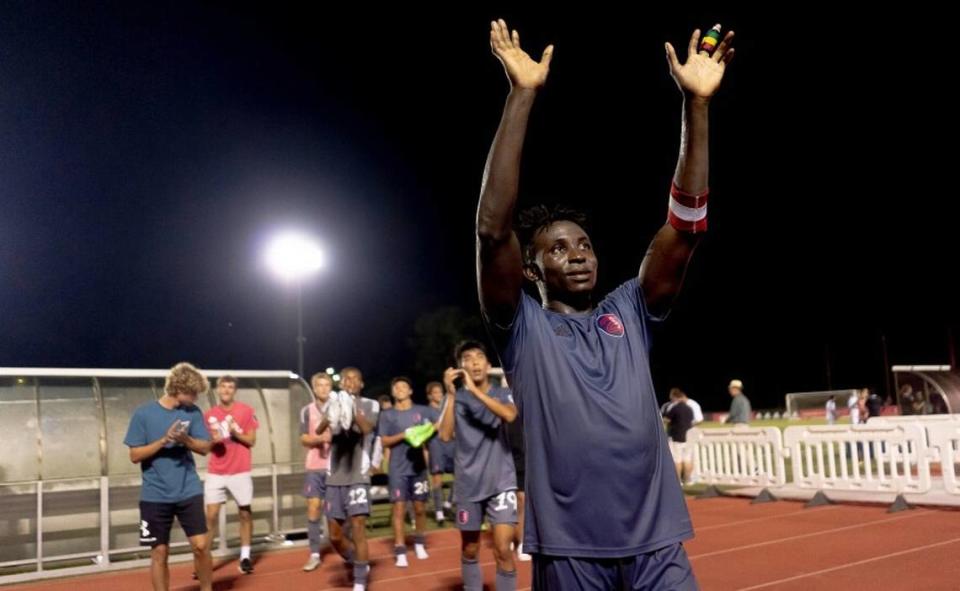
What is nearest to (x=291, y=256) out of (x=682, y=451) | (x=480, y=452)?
(x=682, y=451)

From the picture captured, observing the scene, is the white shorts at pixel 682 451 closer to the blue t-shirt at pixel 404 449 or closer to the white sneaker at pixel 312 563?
the blue t-shirt at pixel 404 449

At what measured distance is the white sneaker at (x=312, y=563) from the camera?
34.4 feet

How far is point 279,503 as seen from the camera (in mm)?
13180

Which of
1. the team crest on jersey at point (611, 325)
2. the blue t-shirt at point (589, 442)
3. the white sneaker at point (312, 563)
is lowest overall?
the white sneaker at point (312, 563)

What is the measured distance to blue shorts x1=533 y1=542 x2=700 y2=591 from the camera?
265cm

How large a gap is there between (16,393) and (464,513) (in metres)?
7.49

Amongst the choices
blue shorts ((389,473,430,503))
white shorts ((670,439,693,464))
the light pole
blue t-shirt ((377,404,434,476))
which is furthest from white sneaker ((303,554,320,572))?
the light pole

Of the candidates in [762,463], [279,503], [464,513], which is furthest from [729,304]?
[464,513]

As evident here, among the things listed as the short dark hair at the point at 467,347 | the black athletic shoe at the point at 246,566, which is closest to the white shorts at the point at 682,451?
the black athletic shoe at the point at 246,566

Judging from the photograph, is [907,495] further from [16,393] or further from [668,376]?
[668,376]

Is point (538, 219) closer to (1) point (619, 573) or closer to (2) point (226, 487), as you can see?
(1) point (619, 573)

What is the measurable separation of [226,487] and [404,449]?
2405mm

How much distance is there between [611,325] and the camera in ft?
9.47

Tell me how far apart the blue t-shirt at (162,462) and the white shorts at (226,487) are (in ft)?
9.35
